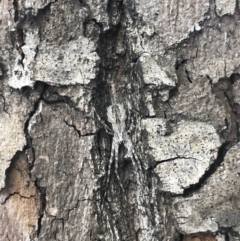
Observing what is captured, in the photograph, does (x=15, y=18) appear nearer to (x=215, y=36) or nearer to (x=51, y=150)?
(x=51, y=150)

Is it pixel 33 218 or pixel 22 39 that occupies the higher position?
pixel 22 39

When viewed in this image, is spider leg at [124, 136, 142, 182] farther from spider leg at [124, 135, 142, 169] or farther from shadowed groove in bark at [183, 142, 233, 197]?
shadowed groove in bark at [183, 142, 233, 197]

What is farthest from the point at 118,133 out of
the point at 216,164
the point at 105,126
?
the point at 216,164

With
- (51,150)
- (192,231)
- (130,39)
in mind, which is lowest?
(192,231)

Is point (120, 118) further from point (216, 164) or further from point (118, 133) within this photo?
point (216, 164)

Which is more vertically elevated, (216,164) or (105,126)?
(105,126)

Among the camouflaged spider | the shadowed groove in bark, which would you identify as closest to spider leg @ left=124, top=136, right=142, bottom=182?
the camouflaged spider

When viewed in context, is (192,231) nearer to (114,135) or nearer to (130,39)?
(114,135)

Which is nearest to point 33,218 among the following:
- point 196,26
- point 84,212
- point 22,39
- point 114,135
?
point 84,212
